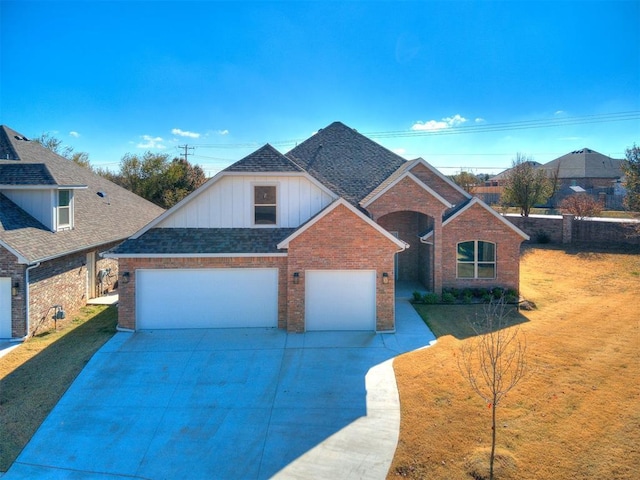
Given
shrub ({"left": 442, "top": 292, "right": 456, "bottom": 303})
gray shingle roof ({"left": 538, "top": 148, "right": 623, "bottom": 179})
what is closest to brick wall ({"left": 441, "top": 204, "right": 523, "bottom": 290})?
shrub ({"left": 442, "top": 292, "right": 456, "bottom": 303})

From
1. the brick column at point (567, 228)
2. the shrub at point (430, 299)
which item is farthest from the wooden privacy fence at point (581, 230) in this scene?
the shrub at point (430, 299)

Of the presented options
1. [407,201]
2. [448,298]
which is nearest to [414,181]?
[407,201]

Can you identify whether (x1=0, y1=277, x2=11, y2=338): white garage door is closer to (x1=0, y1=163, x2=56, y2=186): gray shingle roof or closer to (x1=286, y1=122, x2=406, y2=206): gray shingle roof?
(x1=0, y1=163, x2=56, y2=186): gray shingle roof

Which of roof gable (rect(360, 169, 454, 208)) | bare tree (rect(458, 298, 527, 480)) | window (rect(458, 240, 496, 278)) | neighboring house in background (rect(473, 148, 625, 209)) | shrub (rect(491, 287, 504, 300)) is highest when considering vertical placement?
neighboring house in background (rect(473, 148, 625, 209))

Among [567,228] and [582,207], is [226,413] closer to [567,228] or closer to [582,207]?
[567,228]

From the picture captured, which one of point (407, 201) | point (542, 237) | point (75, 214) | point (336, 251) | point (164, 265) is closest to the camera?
point (336, 251)

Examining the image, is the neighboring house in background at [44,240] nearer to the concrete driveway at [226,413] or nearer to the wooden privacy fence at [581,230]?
the concrete driveway at [226,413]

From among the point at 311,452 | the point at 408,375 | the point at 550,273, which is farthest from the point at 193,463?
the point at 550,273
